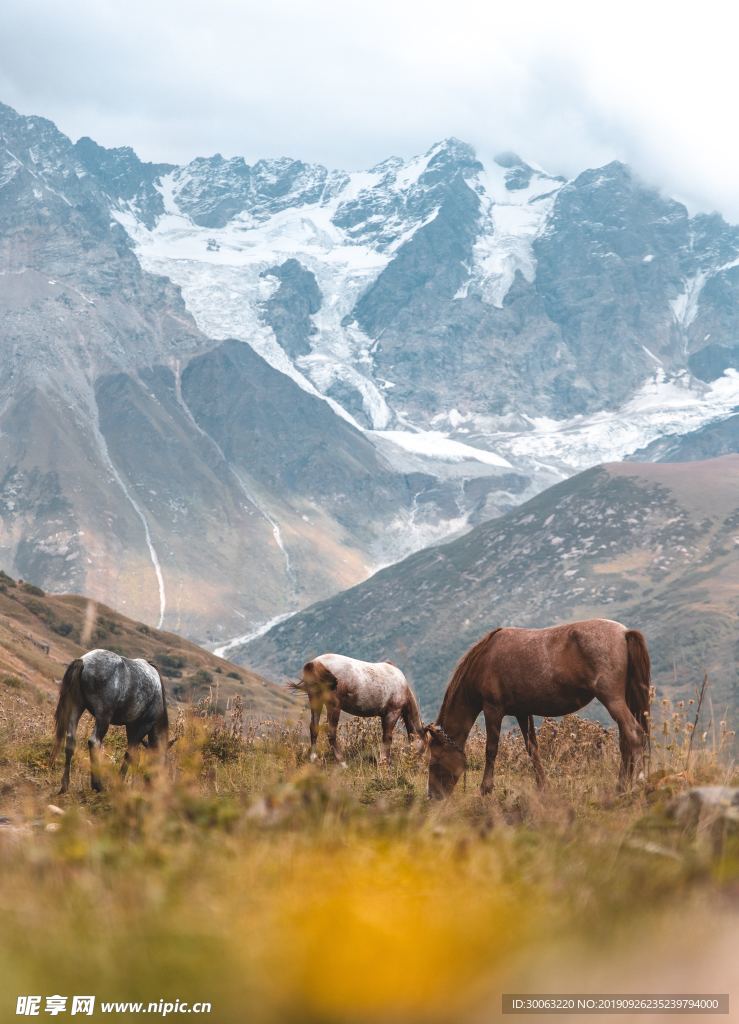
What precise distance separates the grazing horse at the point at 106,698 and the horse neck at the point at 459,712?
408 cm

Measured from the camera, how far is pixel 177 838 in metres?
6.43

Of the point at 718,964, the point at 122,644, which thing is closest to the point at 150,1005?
the point at 718,964

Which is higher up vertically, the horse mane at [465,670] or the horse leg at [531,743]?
the horse mane at [465,670]

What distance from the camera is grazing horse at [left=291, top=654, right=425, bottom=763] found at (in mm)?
18047

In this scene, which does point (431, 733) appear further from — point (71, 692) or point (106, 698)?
point (71, 692)

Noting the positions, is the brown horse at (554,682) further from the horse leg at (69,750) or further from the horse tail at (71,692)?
the horse tail at (71,692)

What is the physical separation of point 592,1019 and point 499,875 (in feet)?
3.78

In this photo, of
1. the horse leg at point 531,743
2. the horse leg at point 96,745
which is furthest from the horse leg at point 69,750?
the horse leg at point 531,743

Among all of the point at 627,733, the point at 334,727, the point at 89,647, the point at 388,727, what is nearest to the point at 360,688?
the point at 388,727

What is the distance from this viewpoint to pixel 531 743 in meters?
13.7

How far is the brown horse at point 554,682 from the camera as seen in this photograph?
12.7m

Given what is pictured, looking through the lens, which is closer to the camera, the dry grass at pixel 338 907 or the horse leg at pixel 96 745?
the dry grass at pixel 338 907

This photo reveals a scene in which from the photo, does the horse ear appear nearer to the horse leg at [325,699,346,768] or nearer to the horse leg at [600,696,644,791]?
the horse leg at [325,699,346,768]

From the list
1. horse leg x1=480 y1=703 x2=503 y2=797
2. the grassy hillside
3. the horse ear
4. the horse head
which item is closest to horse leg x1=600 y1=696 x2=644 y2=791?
horse leg x1=480 y1=703 x2=503 y2=797
